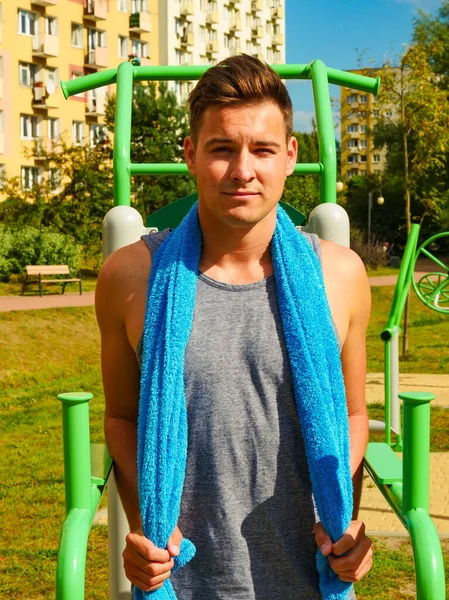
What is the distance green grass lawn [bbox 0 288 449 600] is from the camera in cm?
414

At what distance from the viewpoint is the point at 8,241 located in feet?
63.5

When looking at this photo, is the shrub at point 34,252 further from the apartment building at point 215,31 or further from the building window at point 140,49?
the building window at point 140,49

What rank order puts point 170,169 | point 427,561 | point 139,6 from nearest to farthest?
point 427,561, point 170,169, point 139,6

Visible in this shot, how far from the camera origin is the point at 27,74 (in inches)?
1337

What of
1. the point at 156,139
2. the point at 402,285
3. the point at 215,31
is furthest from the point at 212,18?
the point at 402,285

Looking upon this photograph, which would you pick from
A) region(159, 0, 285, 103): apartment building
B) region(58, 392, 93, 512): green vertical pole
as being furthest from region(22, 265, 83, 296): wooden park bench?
region(159, 0, 285, 103): apartment building

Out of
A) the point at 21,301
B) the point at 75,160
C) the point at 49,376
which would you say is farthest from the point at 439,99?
the point at 75,160

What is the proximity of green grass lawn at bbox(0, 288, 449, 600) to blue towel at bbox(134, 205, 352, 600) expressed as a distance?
2476 millimetres

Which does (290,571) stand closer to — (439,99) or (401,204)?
(439,99)

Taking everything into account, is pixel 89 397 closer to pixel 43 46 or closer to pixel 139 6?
pixel 43 46

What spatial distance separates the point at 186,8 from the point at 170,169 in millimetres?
44682

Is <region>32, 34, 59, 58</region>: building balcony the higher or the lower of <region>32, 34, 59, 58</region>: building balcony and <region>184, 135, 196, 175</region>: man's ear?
the higher

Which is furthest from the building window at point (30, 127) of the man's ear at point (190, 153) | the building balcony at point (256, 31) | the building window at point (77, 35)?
the man's ear at point (190, 153)

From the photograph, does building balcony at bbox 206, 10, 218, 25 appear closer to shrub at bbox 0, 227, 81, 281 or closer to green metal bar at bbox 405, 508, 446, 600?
shrub at bbox 0, 227, 81, 281
